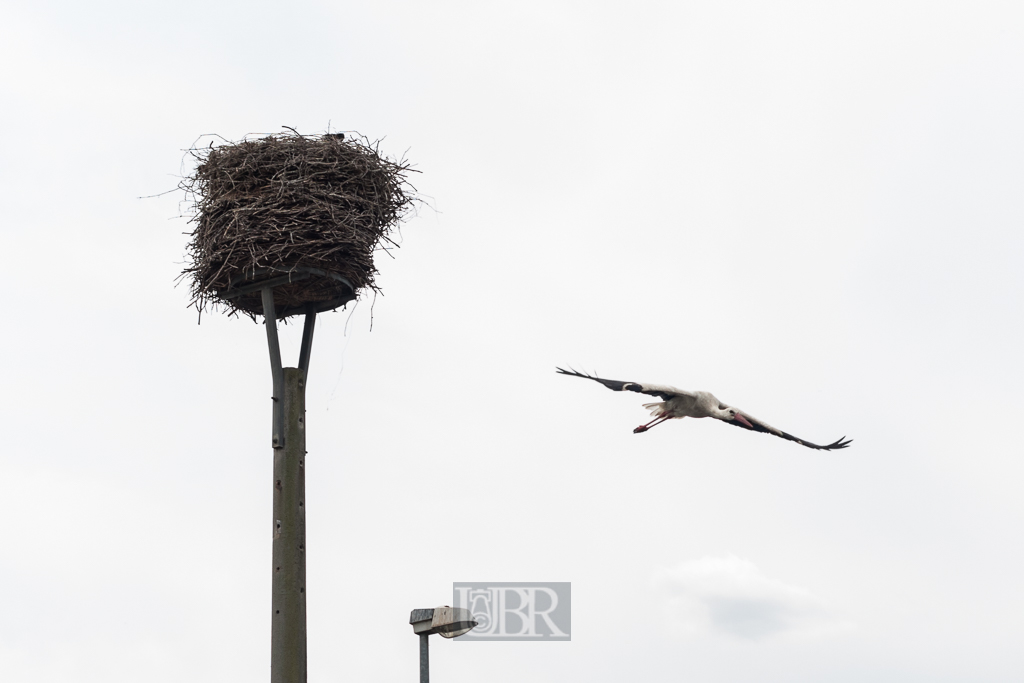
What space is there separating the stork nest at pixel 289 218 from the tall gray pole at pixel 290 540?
2.66ft

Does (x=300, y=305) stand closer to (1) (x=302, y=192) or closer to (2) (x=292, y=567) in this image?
(1) (x=302, y=192)

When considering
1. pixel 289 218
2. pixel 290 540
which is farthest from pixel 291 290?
pixel 290 540

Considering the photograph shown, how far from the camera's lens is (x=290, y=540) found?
7750mm

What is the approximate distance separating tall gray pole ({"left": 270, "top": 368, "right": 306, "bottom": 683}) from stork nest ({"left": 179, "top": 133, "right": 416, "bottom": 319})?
0.81 m

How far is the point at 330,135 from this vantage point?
8.86 m

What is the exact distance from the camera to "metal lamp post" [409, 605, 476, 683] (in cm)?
650

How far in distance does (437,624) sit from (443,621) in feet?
0.14

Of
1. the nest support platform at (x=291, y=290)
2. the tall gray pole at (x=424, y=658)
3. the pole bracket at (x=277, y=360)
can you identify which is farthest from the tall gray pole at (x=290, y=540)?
the tall gray pole at (x=424, y=658)

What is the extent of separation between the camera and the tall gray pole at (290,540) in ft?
24.5

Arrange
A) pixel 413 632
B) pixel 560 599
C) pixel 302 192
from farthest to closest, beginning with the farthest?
pixel 302 192, pixel 560 599, pixel 413 632

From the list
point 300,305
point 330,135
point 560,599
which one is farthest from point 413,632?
point 330,135

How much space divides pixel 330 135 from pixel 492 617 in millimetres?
4062

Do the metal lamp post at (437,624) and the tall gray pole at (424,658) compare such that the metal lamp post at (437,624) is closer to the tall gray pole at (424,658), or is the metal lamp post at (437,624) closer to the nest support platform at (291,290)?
the tall gray pole at (424,658)

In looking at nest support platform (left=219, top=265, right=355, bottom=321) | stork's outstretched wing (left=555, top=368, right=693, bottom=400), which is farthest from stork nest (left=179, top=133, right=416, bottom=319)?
stork's outstretched wing (left=555, top=368, right=693, bottom=400)
